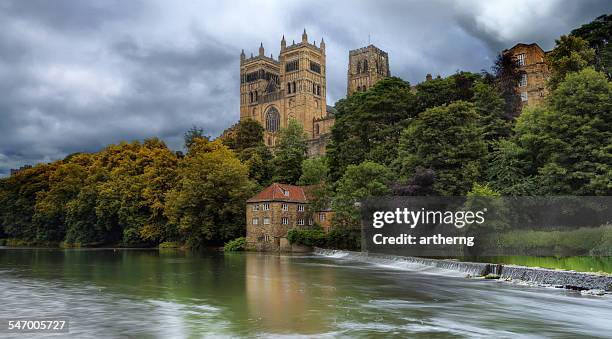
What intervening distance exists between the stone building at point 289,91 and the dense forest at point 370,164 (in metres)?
53.0

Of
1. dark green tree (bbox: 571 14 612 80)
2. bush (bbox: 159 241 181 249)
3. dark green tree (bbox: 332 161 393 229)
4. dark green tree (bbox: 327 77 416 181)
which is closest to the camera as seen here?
dark green tree (bbox: 332 161 393 229)

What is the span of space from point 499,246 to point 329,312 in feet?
98.8

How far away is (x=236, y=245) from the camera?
69250 mm

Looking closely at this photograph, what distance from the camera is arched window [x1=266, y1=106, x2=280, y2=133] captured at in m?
166

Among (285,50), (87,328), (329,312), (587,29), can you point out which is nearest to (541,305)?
(329,312)

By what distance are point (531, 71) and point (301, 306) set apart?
69207 mm

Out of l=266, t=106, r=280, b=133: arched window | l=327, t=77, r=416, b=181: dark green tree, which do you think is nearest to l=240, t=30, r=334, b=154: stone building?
l=266, t=106, r=280, b=133: arched window

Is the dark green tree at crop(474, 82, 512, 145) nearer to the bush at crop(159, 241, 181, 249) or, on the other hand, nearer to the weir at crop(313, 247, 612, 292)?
the weir at crop(313, 247, 612, 292)

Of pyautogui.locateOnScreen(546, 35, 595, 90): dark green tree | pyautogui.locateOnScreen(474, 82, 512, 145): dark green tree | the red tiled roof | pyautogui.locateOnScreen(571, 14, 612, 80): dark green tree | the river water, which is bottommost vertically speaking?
the river water

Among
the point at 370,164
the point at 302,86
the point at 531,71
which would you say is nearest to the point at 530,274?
the point at 370,164

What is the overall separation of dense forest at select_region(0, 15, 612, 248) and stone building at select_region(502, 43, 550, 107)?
10.4m

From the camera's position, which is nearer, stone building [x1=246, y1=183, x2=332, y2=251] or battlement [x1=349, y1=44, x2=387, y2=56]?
stone building [x1=246, y1=183, x2=332, y2=251]

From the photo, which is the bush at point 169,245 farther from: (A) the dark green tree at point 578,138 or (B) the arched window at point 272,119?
(B) the arched window at point 272,119

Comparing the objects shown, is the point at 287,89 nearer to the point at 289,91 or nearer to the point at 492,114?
the point at 289,91
